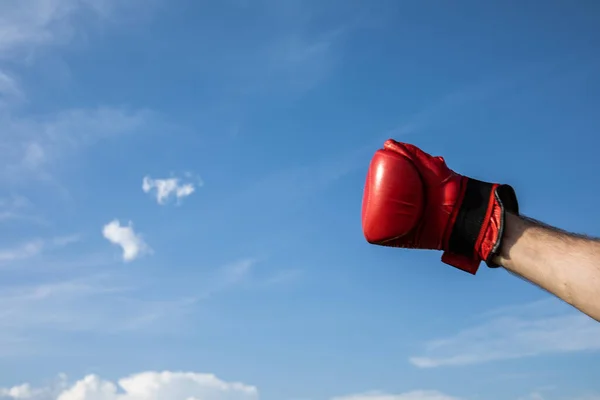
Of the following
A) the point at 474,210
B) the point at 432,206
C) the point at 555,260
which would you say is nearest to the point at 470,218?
the point at 474,210

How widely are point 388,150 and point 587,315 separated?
177 centimetres

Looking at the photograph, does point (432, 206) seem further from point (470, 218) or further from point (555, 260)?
point (555, 260)

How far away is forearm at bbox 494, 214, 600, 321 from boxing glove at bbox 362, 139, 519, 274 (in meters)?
0.25

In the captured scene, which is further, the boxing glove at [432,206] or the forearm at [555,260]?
the boxing glove at [432,206]

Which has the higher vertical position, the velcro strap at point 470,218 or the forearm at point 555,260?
the velcro strap at point 470,218

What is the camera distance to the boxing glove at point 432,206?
402 centimetres

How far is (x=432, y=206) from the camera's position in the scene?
4.11 m

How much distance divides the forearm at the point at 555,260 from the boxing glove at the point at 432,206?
9.7 inches

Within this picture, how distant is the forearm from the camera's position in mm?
Result: 3139

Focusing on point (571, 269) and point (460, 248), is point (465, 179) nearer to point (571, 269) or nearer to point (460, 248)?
point (460, 248)

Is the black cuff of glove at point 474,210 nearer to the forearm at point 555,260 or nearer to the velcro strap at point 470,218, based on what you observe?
the velcro strap at point 470,218


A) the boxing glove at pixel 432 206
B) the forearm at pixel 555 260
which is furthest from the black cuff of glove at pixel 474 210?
the forearm at pixel 555 260

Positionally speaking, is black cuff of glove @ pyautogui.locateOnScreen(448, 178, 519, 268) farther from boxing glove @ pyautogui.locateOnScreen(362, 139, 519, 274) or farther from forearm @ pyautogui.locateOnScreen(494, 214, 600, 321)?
forearm @ pyautogui.locateOnScreen(494, 214, 600, 321)

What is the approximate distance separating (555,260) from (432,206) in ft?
3.28
